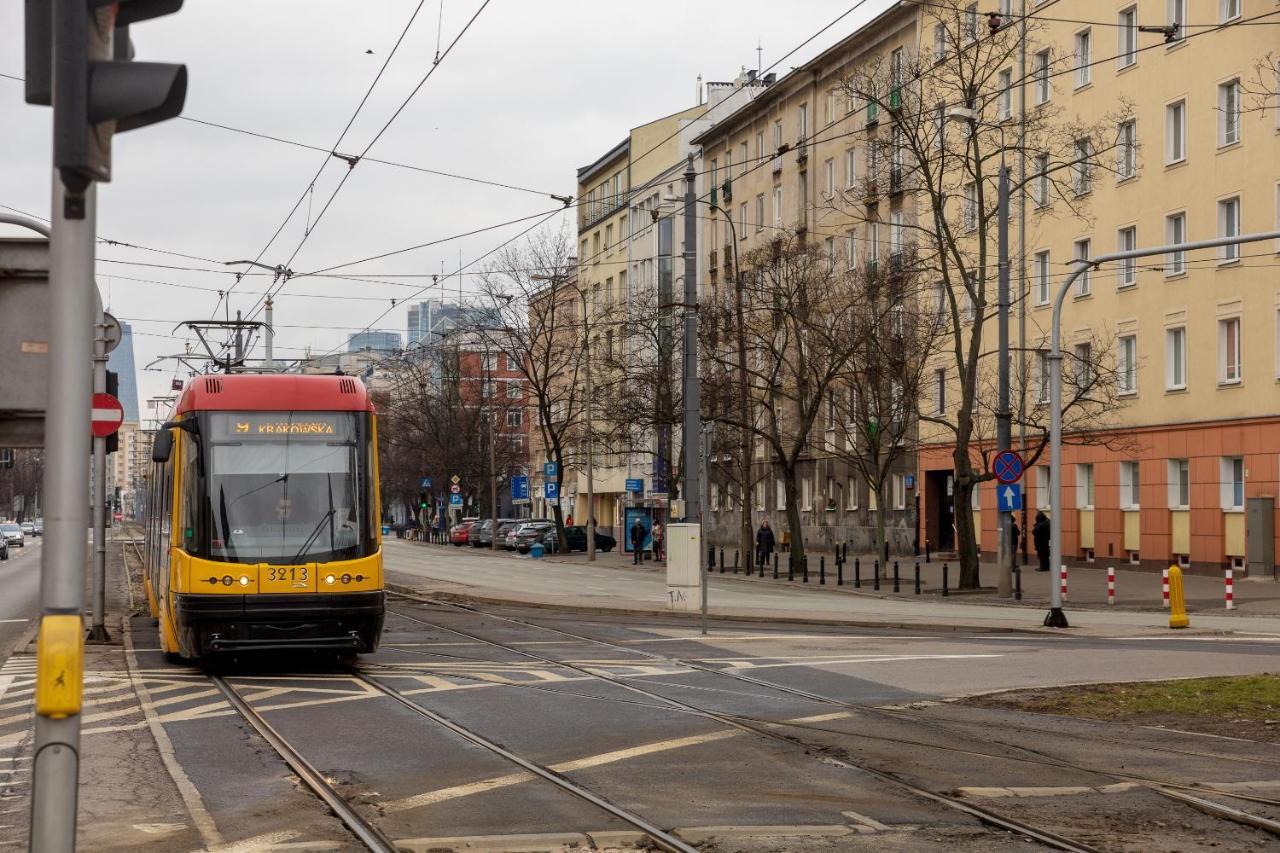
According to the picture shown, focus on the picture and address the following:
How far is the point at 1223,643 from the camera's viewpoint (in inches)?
977

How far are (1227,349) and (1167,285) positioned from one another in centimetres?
326

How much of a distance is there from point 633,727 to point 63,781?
27.3 feet

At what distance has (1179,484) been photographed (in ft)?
156

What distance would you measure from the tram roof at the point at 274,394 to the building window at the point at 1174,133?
3395 centimetres

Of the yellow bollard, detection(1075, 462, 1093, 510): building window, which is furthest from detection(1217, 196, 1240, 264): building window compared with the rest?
the yellow bollard

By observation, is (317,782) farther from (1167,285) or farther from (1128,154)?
(1128,154)

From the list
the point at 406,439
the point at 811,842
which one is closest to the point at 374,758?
the point at 811,842

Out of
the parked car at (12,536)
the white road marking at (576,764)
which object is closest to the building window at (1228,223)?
the white road marking at (576,764)

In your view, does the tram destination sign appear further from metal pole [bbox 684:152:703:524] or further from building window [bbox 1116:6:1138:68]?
building window [bbox 1116:6:1138:68]

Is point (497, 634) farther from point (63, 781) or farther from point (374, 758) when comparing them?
point (63, 781)

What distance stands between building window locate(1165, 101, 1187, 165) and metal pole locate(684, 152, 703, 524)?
69.4 ft

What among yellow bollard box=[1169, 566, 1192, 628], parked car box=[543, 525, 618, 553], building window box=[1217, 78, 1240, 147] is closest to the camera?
yellow bollard box=[1169, 566, 1192, 628]

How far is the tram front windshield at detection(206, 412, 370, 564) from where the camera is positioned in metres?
18.3

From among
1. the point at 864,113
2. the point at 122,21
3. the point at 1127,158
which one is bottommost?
the point at 122,21
